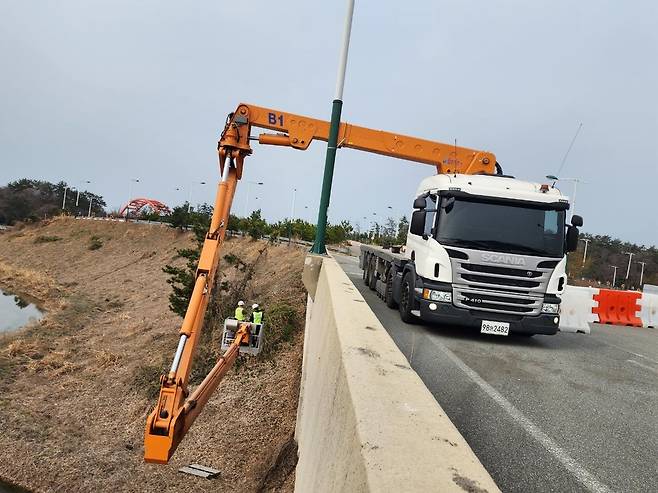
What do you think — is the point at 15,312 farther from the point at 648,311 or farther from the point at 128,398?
the point at 648,311

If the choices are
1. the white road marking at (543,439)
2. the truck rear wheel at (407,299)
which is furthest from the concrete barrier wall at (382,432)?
the truck rear wheel at (407,299)

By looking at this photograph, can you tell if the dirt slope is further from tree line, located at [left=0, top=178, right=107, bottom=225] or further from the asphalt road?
tree line, located at [left=0, top=178, right=107, bottom=225]

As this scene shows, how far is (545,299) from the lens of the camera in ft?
27.8

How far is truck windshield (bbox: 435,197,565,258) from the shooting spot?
27.5 feet

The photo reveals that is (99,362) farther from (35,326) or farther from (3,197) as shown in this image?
(3,197)

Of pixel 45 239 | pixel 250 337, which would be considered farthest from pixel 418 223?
pixel 45 239

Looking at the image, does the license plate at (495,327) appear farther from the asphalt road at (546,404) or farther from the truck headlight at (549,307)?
the truck headlight at (549,307)

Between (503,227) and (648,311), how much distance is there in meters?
9.38

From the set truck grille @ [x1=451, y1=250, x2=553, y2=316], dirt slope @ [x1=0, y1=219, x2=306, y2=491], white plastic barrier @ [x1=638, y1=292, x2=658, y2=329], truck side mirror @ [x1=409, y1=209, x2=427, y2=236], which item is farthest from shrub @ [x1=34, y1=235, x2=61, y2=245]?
truck grille @ [x1=451, y1=250, x2=553, y2=316]

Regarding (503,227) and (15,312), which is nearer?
(503,227)

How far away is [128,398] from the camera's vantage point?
18.1 metres

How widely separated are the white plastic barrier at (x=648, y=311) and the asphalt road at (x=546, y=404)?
19.9 ft

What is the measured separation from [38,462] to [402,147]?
44.5 feet

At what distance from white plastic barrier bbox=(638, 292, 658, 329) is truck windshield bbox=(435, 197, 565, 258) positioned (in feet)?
27.3
